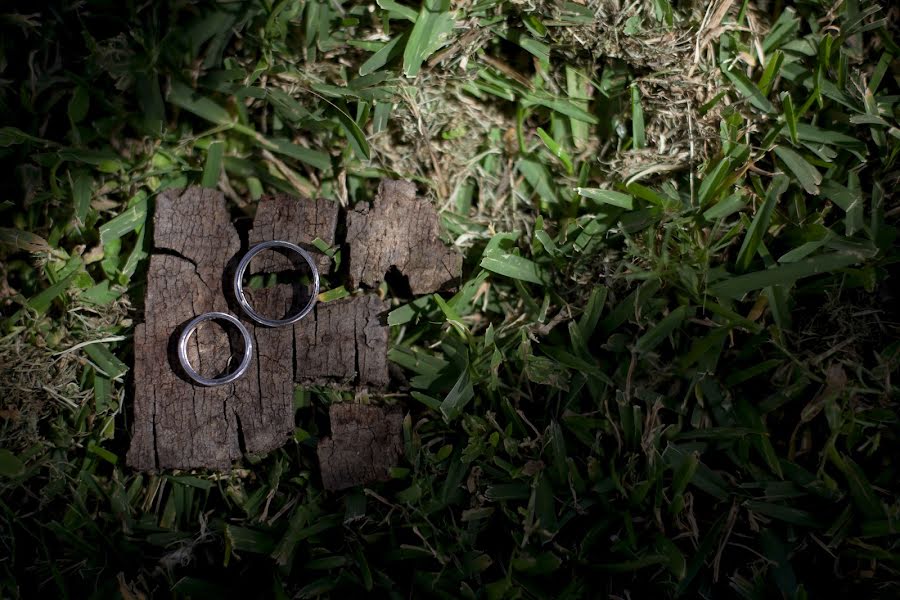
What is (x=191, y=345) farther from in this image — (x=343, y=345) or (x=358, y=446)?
(x=358, y=446)

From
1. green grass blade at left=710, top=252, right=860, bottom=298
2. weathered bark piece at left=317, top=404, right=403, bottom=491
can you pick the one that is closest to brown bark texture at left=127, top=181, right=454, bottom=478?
weathered bark piece at left=317, top=404, right=403, bottom=491

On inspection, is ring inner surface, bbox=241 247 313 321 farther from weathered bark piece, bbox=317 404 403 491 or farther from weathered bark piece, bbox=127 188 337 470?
weathered bark piece, bbox=317 404 403 491

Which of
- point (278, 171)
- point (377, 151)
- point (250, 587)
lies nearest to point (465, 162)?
point (377, 151)

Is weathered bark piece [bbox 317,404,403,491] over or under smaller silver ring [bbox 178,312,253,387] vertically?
under

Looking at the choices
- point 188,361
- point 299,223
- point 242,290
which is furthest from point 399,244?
point 188,361

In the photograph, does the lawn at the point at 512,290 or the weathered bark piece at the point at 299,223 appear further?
the weathered bark piece at the point at 299,223

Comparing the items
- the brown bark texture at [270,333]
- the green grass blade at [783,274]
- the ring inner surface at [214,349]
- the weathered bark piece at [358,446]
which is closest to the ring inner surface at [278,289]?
the brown bark texture at [270,333]

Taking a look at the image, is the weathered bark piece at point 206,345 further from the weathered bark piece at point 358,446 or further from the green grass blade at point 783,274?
the green grass blade at point 783,274
